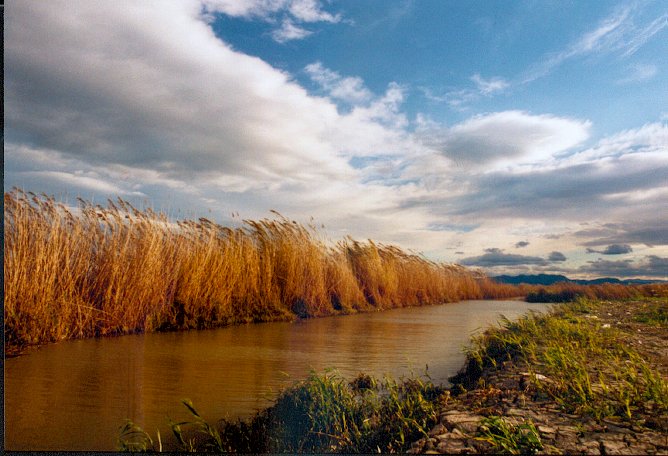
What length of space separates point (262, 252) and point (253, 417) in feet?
11.9

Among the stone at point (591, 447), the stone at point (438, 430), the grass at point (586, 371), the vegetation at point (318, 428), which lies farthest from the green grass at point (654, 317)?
the stone at point (438, 430)

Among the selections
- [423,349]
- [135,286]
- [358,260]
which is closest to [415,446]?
[423,349]

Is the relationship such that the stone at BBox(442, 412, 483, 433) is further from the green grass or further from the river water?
the green grass

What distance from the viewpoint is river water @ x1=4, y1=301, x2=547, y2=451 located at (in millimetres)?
2260

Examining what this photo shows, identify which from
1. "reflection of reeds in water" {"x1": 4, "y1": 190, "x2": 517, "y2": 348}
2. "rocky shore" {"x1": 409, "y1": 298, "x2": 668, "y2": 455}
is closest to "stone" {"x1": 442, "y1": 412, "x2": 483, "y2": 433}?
"rocky shore" {"x1": 409, "y1": 298, "x2": 668, "y2": 455}

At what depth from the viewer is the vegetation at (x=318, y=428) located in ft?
6.39

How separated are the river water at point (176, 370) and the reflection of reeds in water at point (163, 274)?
304mm

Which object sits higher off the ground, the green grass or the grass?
the green grass

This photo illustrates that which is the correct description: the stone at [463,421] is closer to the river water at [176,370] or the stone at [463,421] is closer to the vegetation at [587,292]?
the river water at [176,370]

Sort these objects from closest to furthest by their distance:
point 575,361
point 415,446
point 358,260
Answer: point 415,446, point 575,361, point 358,260

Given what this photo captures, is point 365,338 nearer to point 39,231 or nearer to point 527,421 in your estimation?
point 527,421

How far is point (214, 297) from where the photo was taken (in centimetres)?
538

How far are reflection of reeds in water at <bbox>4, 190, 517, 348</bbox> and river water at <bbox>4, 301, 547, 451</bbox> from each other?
304 millimetres

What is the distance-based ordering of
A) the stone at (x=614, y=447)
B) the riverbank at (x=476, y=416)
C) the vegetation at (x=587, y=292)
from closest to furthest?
the stone at (x=614, y=447) < the riverbank at (x=476, y=416) < the vegetation at (x=587, y=292)
